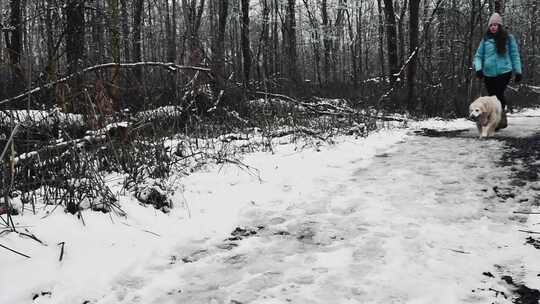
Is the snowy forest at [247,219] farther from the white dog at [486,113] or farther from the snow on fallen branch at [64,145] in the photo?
the white dog at [486,113]

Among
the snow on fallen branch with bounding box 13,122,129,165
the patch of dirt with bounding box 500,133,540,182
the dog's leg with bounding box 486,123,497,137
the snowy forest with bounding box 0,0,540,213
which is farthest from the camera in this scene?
the dog's leg with bounding box 486,123,497,137

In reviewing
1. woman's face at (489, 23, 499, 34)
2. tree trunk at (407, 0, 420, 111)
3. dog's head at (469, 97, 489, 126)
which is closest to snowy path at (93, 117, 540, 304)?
dog's head at (469, 97, 489, 126)

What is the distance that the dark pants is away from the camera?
6848mm

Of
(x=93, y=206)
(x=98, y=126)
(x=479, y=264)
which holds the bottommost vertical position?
(x=479, y=264)

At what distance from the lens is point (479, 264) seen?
2168 millimetres

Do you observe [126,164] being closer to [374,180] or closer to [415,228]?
[374,180]

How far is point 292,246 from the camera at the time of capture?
2502 millimetres

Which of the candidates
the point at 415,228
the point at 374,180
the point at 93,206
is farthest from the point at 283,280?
the point at 374,180

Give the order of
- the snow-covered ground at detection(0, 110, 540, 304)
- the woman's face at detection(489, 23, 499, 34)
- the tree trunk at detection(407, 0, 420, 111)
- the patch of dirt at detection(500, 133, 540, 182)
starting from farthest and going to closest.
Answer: the tree trunk at detection(407, 0, 420, 111) < the woman's face at detection(489, 23, 499, 34) < the patch of dirt at detection(500, 133, 540, 182) < the snow-covered ground at detection(0, 110, 540, 304)

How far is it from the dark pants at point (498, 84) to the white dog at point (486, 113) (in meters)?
0.62

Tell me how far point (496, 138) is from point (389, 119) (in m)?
2.38

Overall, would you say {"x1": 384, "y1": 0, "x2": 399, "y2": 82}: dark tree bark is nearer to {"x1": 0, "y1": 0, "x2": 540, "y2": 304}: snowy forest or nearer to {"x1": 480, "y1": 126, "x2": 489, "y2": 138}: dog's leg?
{"x1": 480, "y1": 126, "x2": 489, "y2": 138}: dog's leg

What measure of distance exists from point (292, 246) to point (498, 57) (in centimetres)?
591

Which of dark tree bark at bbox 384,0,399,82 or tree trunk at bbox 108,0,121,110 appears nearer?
tree trunk at bbox 108,0,121,110
